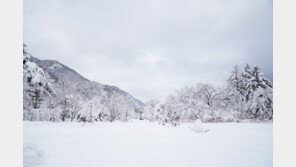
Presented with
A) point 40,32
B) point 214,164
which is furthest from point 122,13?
point 214,164

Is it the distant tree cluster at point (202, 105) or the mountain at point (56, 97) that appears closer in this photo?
the mountain at point (56, 97)

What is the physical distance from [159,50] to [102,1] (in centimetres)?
217

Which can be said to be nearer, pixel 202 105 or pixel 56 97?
pixel 56 97

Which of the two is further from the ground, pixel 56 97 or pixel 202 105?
pixel 56 97

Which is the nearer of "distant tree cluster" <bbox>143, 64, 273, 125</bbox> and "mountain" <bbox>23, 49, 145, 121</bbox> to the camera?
"mountain" <bbox>23, 49, 145, 121</bbox>

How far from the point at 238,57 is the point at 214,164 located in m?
3.18

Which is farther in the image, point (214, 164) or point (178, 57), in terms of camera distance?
point (178, 57)
